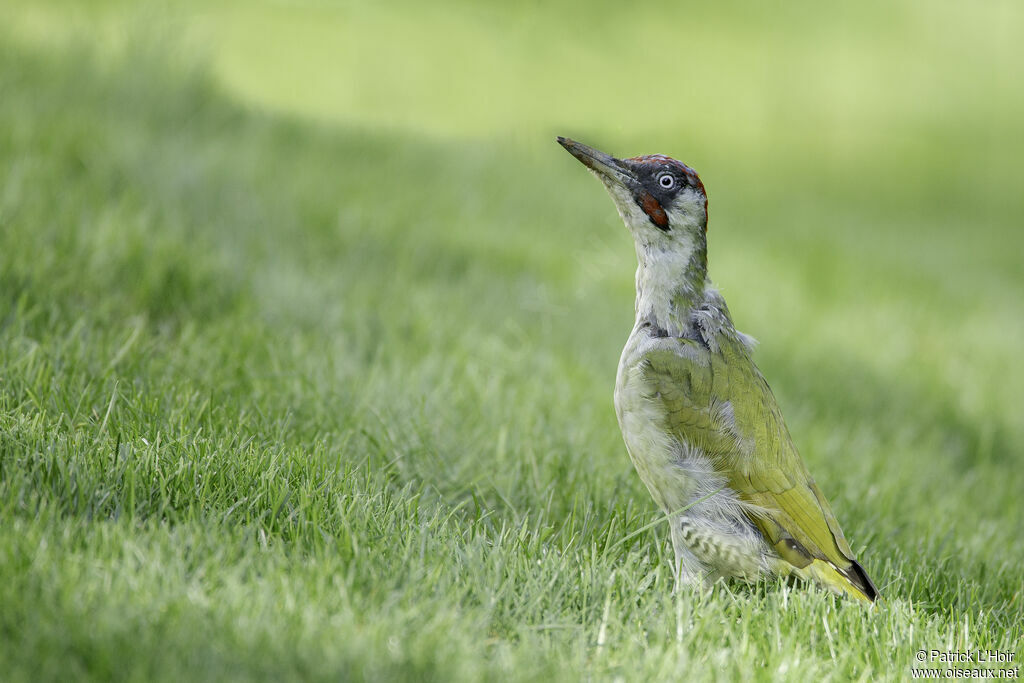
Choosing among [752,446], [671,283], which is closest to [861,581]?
[752,446]

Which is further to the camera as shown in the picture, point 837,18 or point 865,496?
point 837,18

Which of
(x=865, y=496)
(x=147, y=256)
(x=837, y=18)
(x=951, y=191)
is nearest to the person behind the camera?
(x=865, y=496)

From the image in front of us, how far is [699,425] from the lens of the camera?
307 cm

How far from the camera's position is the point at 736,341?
3352 millimetres

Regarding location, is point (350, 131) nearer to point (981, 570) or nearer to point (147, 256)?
point (147, 256)

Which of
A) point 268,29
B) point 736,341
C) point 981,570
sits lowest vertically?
point 981,570

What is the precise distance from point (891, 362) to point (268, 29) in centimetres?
611

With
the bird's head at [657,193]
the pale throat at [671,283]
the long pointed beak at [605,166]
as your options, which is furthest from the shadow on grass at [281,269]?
the long pointed beak at [605,166]

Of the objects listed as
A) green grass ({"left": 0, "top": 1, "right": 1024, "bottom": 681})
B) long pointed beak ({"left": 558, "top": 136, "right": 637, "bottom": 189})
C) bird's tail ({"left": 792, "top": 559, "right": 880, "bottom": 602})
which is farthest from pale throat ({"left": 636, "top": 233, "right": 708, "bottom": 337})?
bird's tail ({"left": 792, "top": 559, "right": 880, "bottom": 602})

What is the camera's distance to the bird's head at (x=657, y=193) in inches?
129

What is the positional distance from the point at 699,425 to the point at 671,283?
504 mm

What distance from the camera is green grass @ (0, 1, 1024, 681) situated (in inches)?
89.7

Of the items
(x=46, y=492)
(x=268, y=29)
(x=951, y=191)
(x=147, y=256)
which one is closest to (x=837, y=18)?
(x=951, y=191)

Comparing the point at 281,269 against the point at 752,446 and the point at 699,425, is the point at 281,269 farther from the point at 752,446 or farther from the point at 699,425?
the point at 752,446
